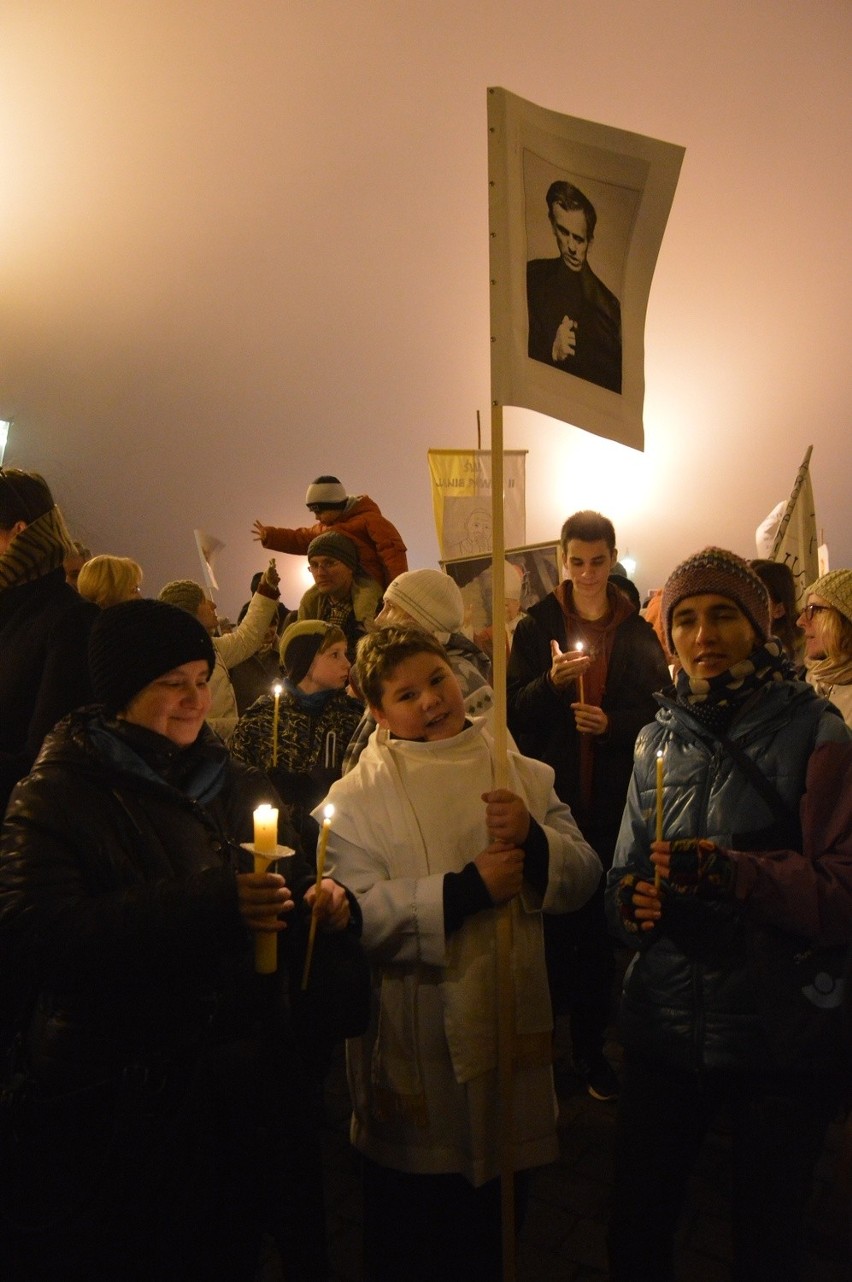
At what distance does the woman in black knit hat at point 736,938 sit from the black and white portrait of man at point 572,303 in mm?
636

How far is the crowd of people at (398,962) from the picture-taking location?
167cm

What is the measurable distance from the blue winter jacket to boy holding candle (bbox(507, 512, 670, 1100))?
110cm

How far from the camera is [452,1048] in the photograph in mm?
2076

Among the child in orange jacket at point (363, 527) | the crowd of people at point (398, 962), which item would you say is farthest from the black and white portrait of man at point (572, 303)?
the child in orange jacket at point (363, 527)

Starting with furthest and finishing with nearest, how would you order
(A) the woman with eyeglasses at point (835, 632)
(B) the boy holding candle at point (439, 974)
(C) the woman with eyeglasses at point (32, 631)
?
1. (A) the woman with eyeglasses at point (835, 632)
2. (C) the woman with eyeglasses at point (32, 631)
3. (B) the boy holding candle at point (439, 974)

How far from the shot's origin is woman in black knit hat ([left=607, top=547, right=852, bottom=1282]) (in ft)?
6.08

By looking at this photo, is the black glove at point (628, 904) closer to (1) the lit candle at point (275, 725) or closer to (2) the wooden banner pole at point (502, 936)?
(2) the wooden banner pole at point (502, 936)

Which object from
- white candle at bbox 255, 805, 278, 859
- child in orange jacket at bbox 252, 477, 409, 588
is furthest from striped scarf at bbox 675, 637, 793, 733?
child in orange jacket at bbox 252, 477, 409, 588

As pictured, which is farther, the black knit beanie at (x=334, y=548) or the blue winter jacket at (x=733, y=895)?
the black knit beanie at (x=334, y=548)

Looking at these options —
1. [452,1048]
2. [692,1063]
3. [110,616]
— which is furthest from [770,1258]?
[110,616]

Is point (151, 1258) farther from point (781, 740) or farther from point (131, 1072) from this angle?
point (781, 740)

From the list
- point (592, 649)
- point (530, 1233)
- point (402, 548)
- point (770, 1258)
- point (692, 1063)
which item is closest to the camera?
point (770, 1258)

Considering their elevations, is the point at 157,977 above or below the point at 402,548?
below

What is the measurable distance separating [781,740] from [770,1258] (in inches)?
44.5
